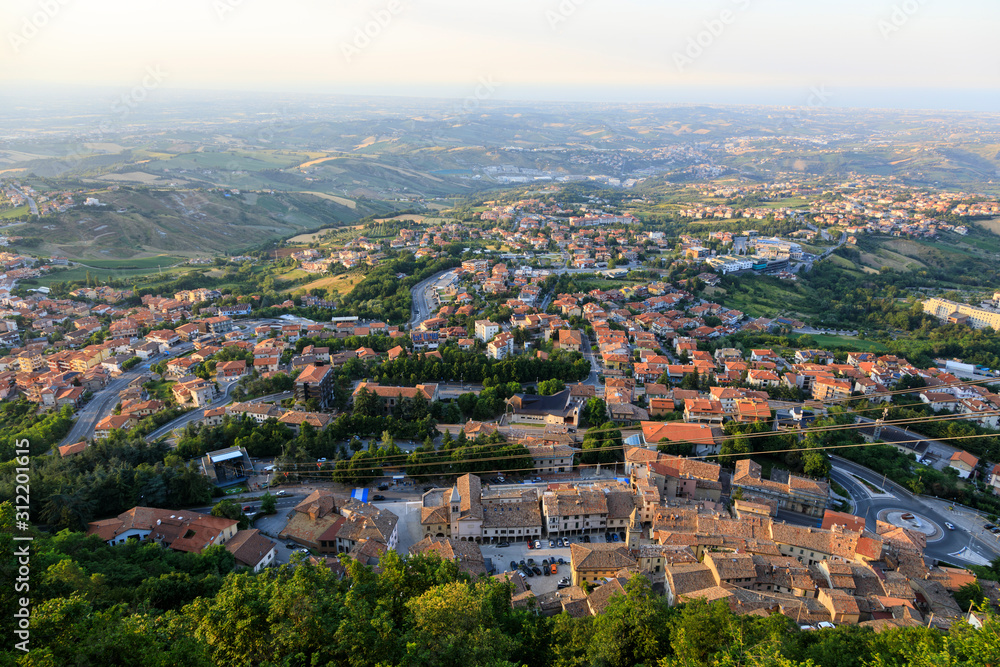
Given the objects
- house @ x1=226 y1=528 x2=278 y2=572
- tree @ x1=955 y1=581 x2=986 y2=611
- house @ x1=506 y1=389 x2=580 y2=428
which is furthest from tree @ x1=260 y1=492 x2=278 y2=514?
tree @ x1=955 y1=581 x2=986 y2=611

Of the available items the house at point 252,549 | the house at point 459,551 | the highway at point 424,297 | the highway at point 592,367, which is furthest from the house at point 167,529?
the highway at point 424,297

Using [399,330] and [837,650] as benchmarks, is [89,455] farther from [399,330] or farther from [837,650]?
[837,650]

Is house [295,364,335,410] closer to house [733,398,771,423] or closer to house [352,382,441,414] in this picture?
house [352,382,441,414]

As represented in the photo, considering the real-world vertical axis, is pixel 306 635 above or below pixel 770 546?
above

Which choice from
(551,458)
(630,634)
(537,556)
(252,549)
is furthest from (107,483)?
(630,634)

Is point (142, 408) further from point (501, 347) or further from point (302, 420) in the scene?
point (501, 347)

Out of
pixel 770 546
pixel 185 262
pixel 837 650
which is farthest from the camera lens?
pixel 185 262

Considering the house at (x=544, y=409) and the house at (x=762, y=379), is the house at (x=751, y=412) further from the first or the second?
the house at (x=544, y=409)

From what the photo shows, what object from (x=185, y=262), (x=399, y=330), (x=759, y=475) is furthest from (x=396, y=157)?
(x=759, y=475)
